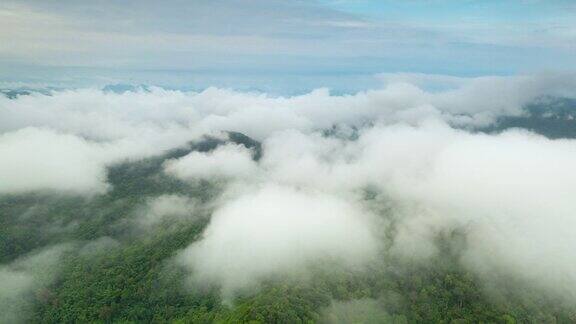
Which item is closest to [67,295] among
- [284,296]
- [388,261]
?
[284,296]

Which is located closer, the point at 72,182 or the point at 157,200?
the point at 157,200

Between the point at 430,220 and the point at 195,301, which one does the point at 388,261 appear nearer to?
the point at 430,220

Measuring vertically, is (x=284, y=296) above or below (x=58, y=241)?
above

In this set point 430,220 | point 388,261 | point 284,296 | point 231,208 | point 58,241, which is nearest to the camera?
point 284,296

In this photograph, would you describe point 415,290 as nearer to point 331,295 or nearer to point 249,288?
point 331,295

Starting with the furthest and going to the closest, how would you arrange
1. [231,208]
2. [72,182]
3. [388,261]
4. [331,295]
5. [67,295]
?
[72,182], [231,208], [388,261], [67,295], [331,295]

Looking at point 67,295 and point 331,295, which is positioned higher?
point 331,295

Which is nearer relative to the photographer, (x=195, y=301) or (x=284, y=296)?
(x=284, y=296)

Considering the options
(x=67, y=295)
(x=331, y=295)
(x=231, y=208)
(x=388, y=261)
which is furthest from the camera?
(x=231, y=208)

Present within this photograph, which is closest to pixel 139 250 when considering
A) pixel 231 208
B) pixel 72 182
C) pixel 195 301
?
pixel 195 301
